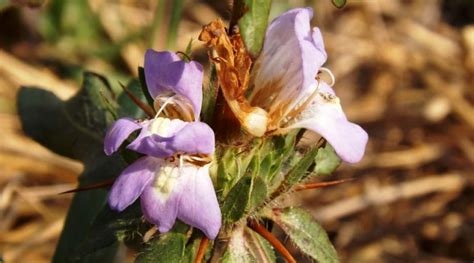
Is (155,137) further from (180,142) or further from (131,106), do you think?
(131,106)

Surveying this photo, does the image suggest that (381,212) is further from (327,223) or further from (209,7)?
(209,7)

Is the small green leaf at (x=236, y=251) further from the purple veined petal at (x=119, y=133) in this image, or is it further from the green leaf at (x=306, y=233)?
the purple veined petal at (x=119, y=133)

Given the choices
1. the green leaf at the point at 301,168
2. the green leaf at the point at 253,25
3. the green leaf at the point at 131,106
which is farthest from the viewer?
the green leaf at the point at 131,106

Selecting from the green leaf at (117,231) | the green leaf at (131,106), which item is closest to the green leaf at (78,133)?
the green leaf at (131,106)

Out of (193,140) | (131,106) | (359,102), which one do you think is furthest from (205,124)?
(359,102)

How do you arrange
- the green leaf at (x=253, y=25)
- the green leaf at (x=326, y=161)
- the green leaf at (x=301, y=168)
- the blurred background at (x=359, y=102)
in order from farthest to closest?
the blurred background at (x=359, y=102)
the green leaf at (x=326, y=161)
the green leaf at (x=301, y=168)
the green leaf at (x=253, y=25)

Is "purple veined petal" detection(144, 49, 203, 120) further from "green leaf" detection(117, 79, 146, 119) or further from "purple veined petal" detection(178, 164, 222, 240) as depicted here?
"green leaf" detection(117, 79, 146, 119)
